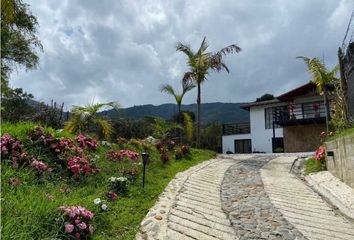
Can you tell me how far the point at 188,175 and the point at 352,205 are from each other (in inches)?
163

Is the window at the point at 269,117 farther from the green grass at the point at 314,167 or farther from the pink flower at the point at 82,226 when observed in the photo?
the pink flower at the point at 82,226

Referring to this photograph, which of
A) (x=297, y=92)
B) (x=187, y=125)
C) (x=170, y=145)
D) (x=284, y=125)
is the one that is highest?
(x=297, y=92)

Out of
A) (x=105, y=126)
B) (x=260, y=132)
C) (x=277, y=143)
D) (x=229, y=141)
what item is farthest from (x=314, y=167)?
(x=229, y=141)

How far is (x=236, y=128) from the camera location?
33.1 meters

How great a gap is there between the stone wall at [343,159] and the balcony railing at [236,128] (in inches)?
875

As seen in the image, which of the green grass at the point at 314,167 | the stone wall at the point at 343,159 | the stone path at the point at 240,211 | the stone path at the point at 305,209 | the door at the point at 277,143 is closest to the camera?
the stone path at the point at 240,211

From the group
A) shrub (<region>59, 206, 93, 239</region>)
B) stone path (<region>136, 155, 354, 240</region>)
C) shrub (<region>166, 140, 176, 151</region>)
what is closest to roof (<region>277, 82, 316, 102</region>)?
shrub (<region>166, 140, 176, 151</region>)

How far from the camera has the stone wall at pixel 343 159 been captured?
7.95m

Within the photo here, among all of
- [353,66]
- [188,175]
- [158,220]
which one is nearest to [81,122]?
[188,175]

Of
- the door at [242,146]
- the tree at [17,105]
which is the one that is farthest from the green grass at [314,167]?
the door at [242,146]

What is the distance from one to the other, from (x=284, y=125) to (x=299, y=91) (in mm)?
2656

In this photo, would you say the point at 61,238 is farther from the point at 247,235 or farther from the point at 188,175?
the point at 188,175

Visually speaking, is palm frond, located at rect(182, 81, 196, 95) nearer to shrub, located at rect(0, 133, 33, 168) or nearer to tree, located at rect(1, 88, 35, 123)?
tree, located at rect(1, 88, 35, 123)

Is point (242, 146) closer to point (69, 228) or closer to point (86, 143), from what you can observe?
point (86, 143)
